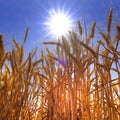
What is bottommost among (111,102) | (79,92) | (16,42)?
(111,102)

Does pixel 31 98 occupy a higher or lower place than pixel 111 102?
higher

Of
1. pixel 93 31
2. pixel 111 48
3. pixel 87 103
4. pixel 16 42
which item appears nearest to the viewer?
pixel 111 48

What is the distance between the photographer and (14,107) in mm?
2436

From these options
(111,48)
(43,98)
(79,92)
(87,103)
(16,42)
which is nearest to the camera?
(111,48)

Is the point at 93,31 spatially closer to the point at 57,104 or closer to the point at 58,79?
the point at 58,79

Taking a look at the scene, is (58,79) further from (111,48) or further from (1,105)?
(111,48)

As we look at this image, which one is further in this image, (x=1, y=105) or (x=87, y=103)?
(x=1, y=105)

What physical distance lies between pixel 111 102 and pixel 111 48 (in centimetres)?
46

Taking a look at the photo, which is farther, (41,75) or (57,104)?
(41,75)

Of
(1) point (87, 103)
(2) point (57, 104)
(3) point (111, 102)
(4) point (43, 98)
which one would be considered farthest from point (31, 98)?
(3) point (111, 102)

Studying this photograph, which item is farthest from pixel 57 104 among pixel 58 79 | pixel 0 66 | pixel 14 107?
pixel 0 66

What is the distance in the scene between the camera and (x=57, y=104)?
2.64 metres

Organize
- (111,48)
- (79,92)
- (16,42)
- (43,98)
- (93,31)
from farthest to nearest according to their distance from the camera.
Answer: (43,98)
(16,42)
(93,31)
(79,92)
(111,48)

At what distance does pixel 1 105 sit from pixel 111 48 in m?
1.22
